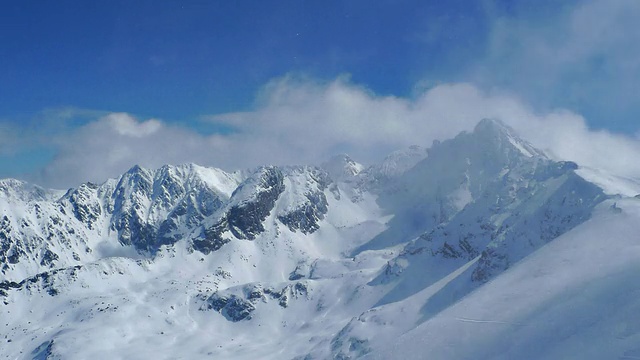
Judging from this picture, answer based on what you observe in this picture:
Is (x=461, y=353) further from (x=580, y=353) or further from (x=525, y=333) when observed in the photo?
(x=580, y=353)

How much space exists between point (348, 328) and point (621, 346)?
131 m

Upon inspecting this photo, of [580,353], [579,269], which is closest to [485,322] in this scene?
[579,269]

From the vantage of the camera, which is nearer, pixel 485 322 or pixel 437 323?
pixel 485 322


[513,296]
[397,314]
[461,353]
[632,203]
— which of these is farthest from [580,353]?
[397,314]

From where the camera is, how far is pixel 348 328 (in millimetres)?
195875

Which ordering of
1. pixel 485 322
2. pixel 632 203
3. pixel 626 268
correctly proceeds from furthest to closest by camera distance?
pixel 632 203 → pixel 485 322 → pixel 626 268

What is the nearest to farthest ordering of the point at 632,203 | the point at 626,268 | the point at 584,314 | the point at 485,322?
the point at 584,314, the point at 626,268, the point at 485,322, the point at 632,203

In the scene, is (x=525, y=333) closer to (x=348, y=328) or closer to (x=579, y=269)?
(x=579, y=269)

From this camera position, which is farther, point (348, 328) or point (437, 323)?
point (348, 328)

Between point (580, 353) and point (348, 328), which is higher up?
point (348, 328)

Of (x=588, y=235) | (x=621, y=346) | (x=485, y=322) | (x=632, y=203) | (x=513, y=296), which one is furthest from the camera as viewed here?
(x=632, y=203)

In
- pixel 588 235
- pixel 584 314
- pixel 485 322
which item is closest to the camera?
pixel 584 314

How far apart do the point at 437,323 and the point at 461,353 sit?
21563mm

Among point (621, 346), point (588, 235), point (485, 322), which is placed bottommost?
point (621, 346)
